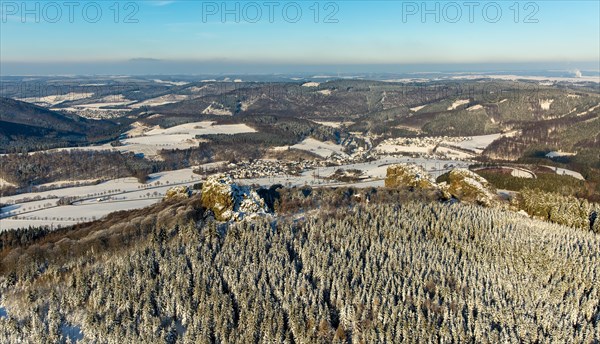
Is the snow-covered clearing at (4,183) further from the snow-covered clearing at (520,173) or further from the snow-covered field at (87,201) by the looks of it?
the snow-covered clearing at (520,173)

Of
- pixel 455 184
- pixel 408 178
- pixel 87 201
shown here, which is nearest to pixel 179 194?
pixel 408 178

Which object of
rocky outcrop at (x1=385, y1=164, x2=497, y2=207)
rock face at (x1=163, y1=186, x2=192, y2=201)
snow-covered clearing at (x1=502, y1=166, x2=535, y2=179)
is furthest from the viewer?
snow-covered clearing at (x1=502, y1=166, x2=535, y2=179)

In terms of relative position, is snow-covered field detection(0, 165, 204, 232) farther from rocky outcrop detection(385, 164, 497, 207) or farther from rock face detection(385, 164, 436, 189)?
rocky outcrop detection(385, 164, 497, 207)

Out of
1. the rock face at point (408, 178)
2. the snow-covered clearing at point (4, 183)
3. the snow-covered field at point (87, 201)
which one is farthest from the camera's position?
the snow-covered clearing at point (4, 183)

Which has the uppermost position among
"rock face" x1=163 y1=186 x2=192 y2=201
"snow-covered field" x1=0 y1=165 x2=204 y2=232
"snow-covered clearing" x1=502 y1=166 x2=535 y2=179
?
"rock face" x1=163 y1=186 x2=192 y2=201

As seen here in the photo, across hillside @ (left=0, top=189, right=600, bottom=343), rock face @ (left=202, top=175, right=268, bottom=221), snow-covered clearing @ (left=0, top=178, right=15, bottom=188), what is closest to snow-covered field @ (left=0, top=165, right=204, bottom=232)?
snow-covered clearing @ (left=0, top=178, right=15, bottom=188)

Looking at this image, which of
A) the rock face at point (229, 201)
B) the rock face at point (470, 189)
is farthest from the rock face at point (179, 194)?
the rock face at point (470, 189)

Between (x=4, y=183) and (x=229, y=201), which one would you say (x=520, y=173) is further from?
(x=4, y=183)
